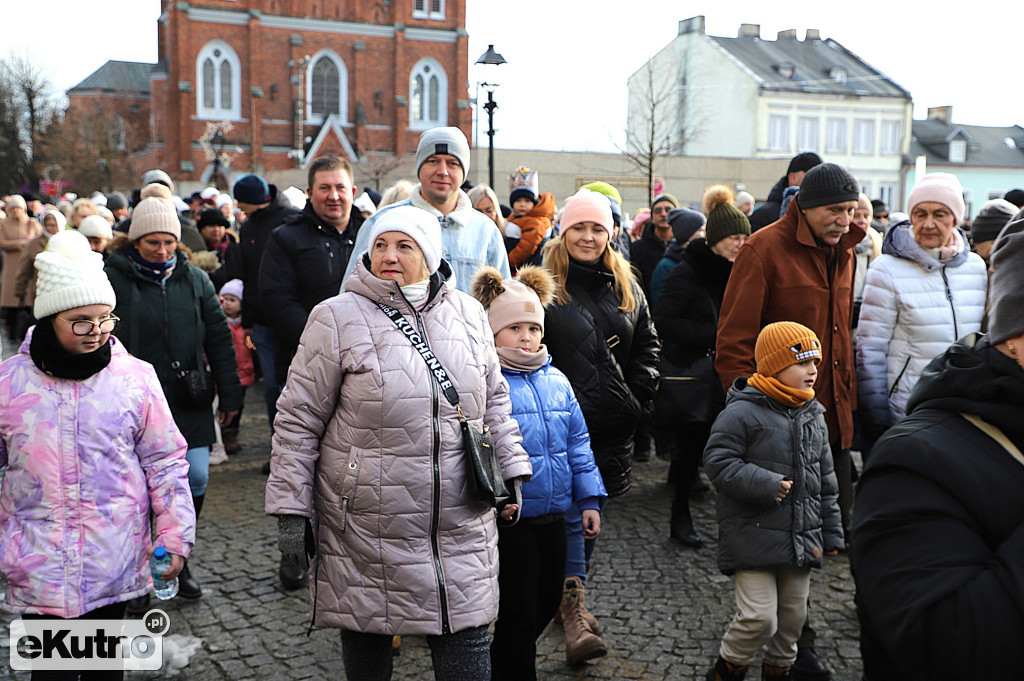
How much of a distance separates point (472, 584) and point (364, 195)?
29.6ft

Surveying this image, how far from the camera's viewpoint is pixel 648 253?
9.47m

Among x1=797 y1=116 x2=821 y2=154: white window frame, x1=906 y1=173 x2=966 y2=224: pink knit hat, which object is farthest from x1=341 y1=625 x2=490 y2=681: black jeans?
x1=797 y1=116 x2=821 y2=154: white window frame

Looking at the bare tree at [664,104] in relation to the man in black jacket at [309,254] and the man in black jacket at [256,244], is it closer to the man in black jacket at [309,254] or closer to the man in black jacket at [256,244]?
the man in black jacket at [256,244]

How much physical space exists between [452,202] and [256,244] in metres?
3.31

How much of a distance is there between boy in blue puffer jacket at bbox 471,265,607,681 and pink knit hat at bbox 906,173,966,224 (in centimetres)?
255

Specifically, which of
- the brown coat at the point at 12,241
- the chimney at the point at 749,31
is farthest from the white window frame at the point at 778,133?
the brown coat at the point at 12,241

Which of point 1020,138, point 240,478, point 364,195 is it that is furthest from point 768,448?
point 1020,138

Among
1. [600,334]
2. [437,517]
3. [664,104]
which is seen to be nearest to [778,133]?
[664,104]

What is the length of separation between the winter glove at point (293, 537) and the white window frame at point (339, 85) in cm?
5319

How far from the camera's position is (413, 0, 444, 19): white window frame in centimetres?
5506

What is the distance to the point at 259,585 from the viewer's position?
218 inches

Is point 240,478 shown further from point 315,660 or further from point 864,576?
point 864,576

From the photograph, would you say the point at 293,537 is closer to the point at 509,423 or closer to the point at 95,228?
the point at 509,423

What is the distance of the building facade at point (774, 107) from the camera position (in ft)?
169
